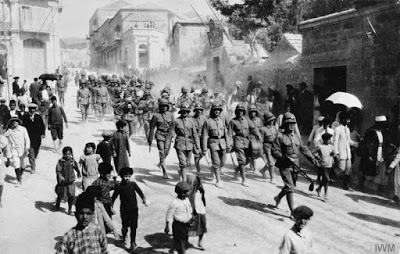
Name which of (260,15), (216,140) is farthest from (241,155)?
(260,15)

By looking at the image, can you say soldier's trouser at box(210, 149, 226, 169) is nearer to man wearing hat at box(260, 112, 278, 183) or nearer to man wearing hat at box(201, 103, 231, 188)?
man wearing hat at box(201, 103, 231, 188)

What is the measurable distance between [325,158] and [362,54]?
15.0 ft

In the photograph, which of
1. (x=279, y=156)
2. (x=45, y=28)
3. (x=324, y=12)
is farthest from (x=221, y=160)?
(x=45, y=28)

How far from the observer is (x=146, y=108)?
13.7m

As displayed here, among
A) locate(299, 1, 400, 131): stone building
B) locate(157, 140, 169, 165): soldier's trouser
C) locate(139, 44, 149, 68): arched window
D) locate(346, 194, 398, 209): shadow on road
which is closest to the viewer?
locate(346, 194, 398, 209): shadow on road

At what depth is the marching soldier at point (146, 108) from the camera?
13602 mm

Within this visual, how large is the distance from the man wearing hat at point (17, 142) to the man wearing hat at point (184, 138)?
3.36m

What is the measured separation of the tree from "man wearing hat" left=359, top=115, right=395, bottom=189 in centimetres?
1784

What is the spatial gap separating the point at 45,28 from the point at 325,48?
96.9 feet

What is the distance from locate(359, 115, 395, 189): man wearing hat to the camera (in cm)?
916

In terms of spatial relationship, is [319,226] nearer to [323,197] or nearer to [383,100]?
[323,197]

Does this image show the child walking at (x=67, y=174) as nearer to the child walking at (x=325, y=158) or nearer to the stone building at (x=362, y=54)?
the child walking at (x=325, y=158)

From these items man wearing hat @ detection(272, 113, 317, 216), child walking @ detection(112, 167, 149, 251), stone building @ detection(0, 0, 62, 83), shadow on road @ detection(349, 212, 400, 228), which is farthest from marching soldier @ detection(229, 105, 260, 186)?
stone building @ detection(0, 0, 62, 83)

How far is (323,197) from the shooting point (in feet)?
29.8
